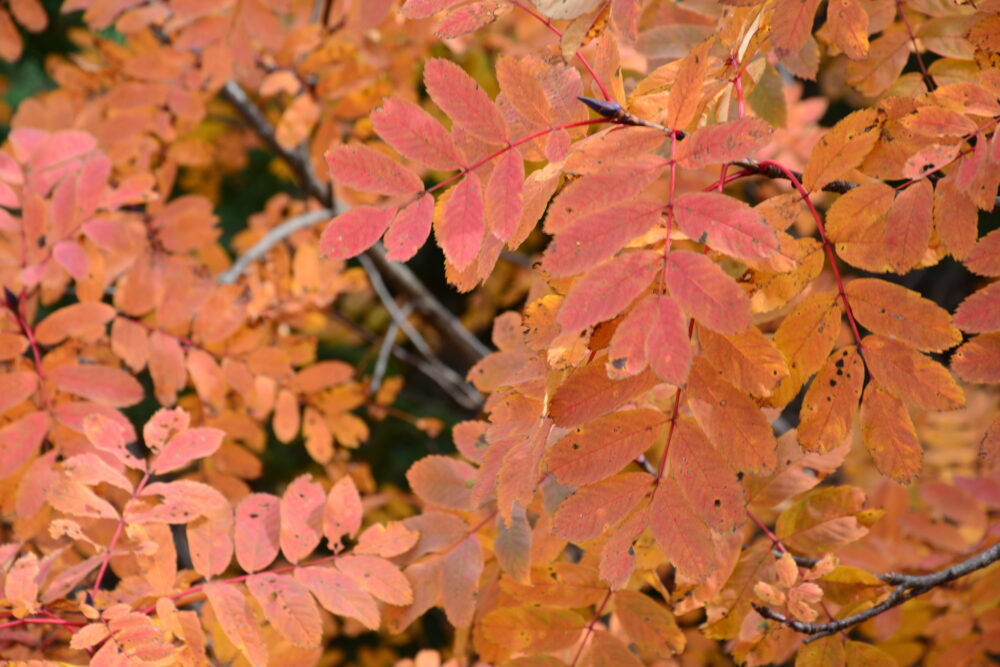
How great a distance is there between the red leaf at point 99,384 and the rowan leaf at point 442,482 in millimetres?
609

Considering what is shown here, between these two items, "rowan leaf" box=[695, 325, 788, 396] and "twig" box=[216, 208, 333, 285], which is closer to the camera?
"rowan leaf" box=[695, 325, 788, 396]

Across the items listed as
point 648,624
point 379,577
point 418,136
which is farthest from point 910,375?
point 379,577

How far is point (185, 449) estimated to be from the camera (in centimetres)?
135

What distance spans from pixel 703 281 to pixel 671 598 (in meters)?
0.64

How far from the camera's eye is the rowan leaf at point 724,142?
0.89m

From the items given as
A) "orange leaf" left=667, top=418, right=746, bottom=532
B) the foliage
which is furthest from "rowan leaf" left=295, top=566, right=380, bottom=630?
"orange leaf" left=667, top=418, right=746, bottom=532

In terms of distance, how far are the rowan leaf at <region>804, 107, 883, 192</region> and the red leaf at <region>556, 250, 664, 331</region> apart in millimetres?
297

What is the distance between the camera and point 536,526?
55.9 inches

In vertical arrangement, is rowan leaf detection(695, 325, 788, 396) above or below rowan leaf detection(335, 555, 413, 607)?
above

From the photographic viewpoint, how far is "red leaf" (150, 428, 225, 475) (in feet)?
4.35

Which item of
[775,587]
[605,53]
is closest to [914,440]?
[775,587]

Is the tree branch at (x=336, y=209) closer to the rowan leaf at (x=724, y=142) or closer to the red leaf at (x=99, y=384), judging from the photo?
the red leaf at (x=99, y=384)

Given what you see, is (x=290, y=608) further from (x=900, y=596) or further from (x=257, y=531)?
(x=900, y=596)

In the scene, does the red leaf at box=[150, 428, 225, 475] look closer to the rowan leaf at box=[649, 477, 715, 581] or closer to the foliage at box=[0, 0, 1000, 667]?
the foliage at box=[0, 0, 1000, 667]
